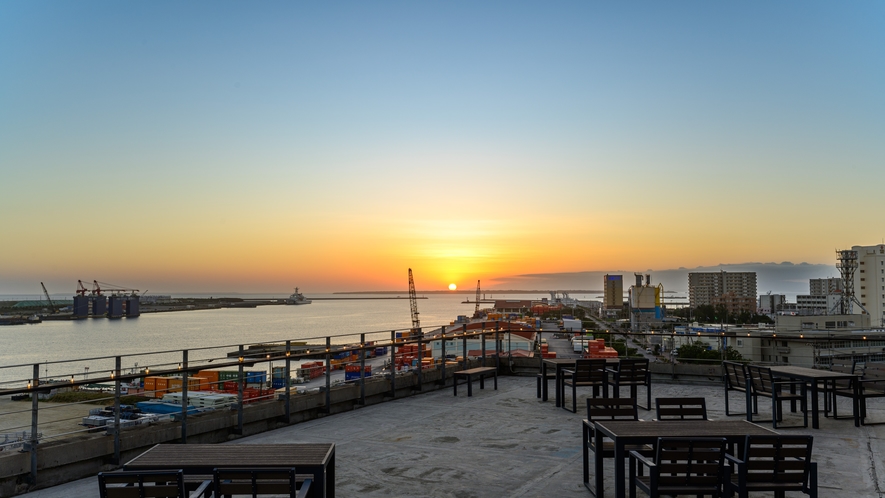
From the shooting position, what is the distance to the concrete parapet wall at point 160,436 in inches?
237

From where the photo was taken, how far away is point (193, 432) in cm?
793

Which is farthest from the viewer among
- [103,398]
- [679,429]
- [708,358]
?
[708,358]

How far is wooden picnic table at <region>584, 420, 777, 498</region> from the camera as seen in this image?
4957 millimetres

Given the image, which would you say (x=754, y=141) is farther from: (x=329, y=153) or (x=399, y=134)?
(x=329, y=153)

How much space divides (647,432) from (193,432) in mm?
5902

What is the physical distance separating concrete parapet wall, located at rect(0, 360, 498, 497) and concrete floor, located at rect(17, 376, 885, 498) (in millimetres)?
210

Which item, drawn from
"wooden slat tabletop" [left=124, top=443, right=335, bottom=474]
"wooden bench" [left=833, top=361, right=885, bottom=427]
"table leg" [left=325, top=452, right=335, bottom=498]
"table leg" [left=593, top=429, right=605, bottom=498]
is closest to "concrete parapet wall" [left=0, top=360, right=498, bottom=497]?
"wooden slat tabletop" [left=124, top=443, right=335, bottom=474]

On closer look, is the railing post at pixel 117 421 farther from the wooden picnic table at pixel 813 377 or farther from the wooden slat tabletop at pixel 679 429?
the wooden picnic table at pixel 813 377

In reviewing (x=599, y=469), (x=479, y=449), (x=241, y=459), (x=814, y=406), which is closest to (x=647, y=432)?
(x=599, y=469)

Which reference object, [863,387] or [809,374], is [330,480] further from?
[863,387]

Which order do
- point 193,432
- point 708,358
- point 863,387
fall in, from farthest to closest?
point 708,358 → point 863,387 → point 193,432

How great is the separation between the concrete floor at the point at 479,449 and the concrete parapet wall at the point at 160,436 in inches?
8.3

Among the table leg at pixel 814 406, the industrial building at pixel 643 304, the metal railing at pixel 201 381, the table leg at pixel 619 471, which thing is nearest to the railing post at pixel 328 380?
the metal railing at pixel 201 381

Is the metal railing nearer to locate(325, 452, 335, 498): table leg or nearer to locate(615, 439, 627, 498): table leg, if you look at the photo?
locate(325, 452, 335, 498): table leg
